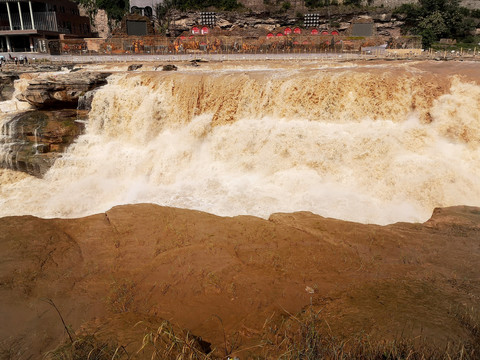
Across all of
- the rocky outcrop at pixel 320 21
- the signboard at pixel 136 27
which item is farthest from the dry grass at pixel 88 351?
the rocky outcrop at pixel 320 21

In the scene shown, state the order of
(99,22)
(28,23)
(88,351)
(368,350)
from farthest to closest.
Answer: (99,22)
(28,23)
(88,351)
(368,350)

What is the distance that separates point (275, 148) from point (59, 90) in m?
9.21

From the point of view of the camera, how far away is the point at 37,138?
12.4 metres

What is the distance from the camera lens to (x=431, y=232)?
7117 mm

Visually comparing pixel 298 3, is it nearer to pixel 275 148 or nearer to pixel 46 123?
pixel 275 148

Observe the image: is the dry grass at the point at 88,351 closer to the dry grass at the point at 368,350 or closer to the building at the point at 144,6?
the dry grass at the point at 368,350

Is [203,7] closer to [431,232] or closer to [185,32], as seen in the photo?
[185,32]

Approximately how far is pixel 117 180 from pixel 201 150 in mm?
2961

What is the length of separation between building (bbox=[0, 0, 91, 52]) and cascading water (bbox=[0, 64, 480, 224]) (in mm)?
24589

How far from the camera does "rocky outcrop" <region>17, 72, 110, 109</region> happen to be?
13.5m

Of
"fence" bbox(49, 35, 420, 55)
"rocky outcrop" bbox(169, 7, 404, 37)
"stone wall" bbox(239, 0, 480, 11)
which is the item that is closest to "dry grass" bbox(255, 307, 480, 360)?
"fence" bbox(49, 35, 420, 55)

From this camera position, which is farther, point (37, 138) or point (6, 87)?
point (6, 87)

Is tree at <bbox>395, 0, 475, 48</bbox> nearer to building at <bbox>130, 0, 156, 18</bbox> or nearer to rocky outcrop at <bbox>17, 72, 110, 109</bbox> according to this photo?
rocky outcrop at <bbox>17, 72, 110, 109</bbox>

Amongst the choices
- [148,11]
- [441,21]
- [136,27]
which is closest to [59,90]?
[136,27]
